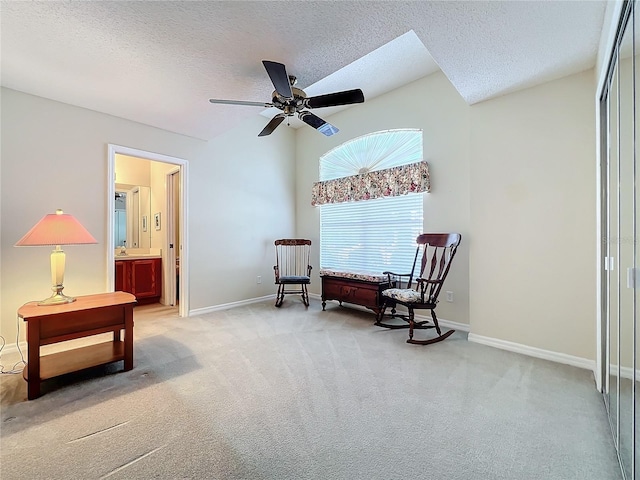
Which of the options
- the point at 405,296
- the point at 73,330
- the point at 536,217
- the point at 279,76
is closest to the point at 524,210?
the point at 536,217

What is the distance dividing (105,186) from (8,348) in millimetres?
1826

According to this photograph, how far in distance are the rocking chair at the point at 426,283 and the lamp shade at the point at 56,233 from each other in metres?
2.97

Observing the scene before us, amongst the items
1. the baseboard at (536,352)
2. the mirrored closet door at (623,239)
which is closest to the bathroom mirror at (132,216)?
the baseboard at (536,352)

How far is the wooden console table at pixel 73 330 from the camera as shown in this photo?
1.97m

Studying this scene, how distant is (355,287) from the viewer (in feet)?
12.8

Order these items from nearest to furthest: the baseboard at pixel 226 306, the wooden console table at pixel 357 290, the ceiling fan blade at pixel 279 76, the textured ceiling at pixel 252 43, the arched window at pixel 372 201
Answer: the textured ceiling at pixel 252 43 < the ceiling fan blade at pixel 279 76 < the wooden console table at pixel 357 290 < the arched window at pixel 372 201 < the baseboard at pixel 226 306

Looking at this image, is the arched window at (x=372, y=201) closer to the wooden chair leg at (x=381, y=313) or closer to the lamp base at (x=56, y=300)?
the wooden chair leg at (x=381, y=313)

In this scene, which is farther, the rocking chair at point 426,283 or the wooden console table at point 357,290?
the wooden console table at point 357,290

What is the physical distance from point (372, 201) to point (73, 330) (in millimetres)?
3677

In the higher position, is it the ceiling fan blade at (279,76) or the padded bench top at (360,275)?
the ceiling fan blade at (279,76)

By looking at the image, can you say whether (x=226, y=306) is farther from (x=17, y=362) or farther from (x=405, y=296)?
(x=405, y=296)

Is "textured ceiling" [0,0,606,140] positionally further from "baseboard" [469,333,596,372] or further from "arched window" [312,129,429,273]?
"baseboard" [469,333,596,372]

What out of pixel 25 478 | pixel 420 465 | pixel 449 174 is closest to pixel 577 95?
pixel 449 174

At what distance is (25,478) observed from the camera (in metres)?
1.29
